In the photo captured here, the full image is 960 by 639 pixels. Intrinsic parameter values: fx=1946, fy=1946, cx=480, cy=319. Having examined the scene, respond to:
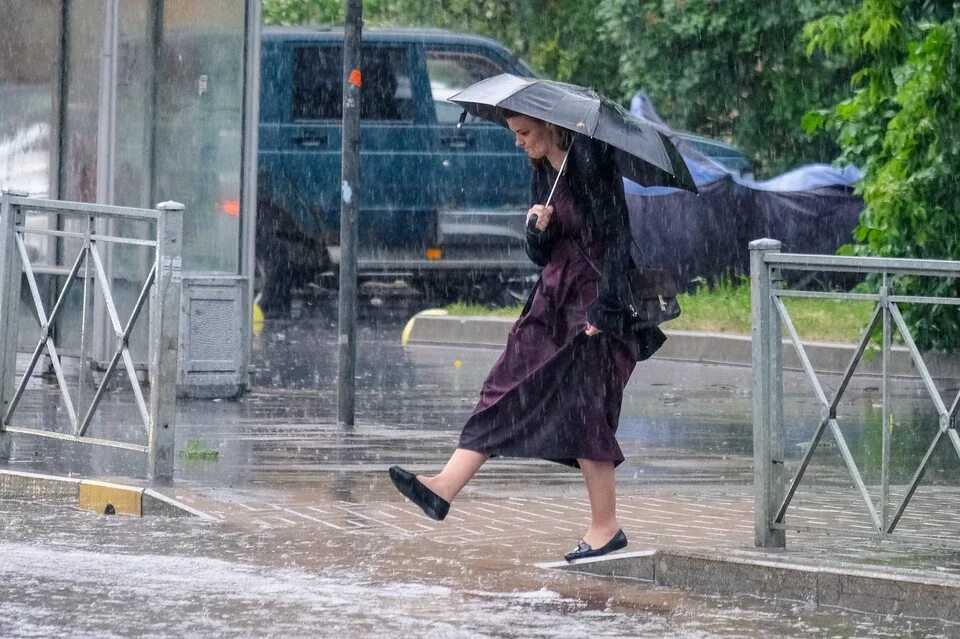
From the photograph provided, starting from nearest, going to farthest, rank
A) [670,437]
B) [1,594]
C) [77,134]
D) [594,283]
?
1. [1,594]
2. [594,283]
3. [670,437]
4. [77,134]

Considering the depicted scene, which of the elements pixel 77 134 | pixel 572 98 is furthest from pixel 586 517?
pixel 77 134

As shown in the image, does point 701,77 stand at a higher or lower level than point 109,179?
→ higher

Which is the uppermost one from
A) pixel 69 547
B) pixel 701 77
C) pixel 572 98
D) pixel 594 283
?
pixel 701 77

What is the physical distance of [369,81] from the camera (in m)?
19.2

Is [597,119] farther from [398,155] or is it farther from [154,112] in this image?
[398,155]

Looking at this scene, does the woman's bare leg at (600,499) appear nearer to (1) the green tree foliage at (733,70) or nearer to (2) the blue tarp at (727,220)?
(2) the blue tarp at (727,220)

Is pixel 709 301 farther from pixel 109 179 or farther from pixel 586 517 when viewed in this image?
pixel 586 517

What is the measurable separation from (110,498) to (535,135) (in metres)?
2.52

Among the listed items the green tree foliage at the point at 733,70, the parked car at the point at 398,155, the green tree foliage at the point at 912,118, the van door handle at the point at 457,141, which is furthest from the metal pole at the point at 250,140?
the green tree foliage at the point at 733,70

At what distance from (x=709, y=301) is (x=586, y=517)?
9674 millimetres

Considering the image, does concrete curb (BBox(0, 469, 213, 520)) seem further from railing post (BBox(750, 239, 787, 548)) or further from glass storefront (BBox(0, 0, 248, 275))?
glass storefront (BBox(0, 0, 248, 275))

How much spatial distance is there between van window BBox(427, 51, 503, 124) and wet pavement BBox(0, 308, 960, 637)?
7330 millimetres

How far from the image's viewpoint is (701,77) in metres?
24.3

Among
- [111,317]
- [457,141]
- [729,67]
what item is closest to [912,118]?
[457,141]
